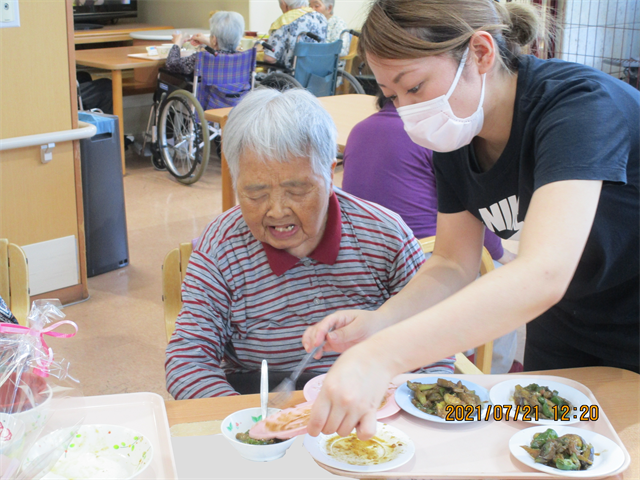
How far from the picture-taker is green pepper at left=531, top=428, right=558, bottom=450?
40.5 inches

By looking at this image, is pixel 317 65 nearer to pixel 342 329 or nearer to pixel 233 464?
pixel 342 329

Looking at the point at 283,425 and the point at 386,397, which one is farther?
the point at 386,397

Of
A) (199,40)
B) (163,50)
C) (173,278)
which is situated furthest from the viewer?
(199,40)

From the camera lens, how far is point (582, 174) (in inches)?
34.9

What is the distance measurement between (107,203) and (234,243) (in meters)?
2.15

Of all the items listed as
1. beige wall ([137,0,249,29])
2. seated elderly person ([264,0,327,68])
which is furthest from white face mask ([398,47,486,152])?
beige wall ([137,0,249,29])

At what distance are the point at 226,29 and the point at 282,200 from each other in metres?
3.77

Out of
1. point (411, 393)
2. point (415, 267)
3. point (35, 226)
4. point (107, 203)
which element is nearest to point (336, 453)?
point (411, 393)

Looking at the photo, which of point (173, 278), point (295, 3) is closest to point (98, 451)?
point (173, 278)

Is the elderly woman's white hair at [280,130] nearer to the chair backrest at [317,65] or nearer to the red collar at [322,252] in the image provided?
the red collar at [322,252]

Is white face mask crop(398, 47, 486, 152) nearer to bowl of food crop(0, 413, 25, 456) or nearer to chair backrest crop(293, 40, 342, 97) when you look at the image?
bowl of food crop(0, 413, 25, 456)

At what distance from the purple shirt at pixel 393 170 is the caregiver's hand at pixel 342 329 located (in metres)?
0.94

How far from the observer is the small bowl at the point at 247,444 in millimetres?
1029

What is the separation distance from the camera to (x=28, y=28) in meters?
2.74
